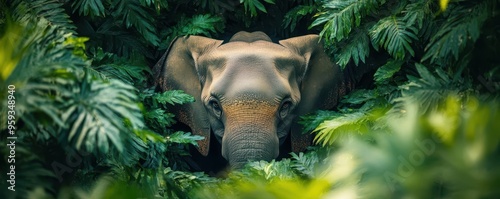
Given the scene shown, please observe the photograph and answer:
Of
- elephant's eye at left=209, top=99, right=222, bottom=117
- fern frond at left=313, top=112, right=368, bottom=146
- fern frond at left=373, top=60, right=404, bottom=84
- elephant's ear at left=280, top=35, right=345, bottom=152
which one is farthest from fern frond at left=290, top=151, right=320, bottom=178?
elephant's ear at left=280, top=35, right=345, bottom=152

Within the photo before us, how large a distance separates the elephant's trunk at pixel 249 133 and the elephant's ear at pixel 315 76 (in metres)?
0.61

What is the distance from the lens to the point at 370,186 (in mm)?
3105

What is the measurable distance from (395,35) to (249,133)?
4.01ft

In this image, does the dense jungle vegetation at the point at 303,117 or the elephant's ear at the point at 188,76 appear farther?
the elephant's ear at the point at 188,76

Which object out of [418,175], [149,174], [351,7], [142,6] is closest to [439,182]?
[418,175]

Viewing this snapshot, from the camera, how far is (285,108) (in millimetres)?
7035

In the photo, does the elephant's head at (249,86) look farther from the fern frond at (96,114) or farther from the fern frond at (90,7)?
the fern frond at (96,114)

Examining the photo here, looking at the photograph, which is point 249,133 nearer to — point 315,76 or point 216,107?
point 216,107

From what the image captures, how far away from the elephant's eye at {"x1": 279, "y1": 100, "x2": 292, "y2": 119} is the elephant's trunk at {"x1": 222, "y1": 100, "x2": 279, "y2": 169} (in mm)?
157

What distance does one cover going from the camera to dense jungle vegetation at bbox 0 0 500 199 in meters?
3.12

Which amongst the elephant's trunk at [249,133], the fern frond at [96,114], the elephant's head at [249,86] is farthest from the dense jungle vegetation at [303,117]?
the elephant's trunk at [249,133]

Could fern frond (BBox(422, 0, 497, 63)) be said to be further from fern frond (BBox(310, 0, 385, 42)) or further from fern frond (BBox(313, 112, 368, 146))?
fern frond (BBox(310, 0, 385, 42))

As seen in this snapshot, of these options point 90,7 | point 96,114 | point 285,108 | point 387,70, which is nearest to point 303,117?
point 285,108

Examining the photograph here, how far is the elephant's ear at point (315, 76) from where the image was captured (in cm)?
736
